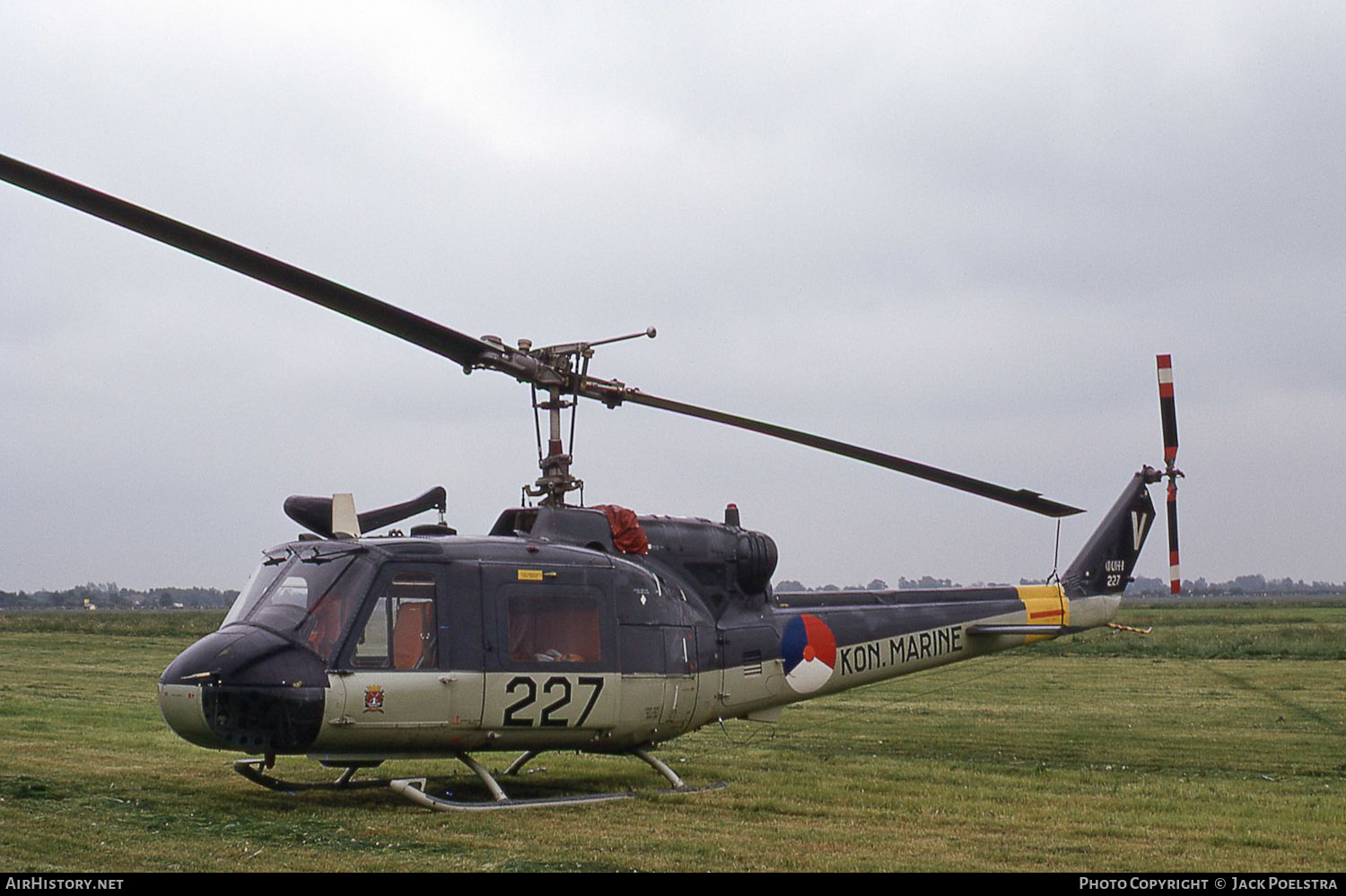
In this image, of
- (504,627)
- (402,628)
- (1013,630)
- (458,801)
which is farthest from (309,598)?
(1013,630)

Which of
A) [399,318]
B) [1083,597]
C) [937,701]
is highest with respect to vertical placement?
→ [399,318]

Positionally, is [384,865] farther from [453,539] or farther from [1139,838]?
[1139,838]

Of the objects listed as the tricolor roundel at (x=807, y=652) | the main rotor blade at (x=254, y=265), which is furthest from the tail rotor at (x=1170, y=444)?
the main rotor blade at (x=254, y=265)

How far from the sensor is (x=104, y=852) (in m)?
8.70

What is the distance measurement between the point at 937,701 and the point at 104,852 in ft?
51.4

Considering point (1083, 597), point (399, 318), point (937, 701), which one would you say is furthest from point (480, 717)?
point (937, 701)

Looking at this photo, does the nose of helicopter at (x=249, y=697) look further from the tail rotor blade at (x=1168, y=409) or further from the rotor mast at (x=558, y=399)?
the tail rotor blade at (x=1168, y=409)

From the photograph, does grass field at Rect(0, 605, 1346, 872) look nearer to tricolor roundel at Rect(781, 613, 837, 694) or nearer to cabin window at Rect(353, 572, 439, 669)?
tricolor roundel at Rect(781, 613, 837, 694)

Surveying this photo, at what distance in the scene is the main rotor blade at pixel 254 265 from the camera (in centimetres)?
820

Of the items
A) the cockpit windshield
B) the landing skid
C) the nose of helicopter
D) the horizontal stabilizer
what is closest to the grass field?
the landing skid

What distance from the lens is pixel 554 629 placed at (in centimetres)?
1174

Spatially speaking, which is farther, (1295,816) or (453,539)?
(453,539)

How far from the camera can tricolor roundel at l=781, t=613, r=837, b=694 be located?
13.7 meters

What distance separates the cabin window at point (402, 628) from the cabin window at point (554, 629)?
750 mm
